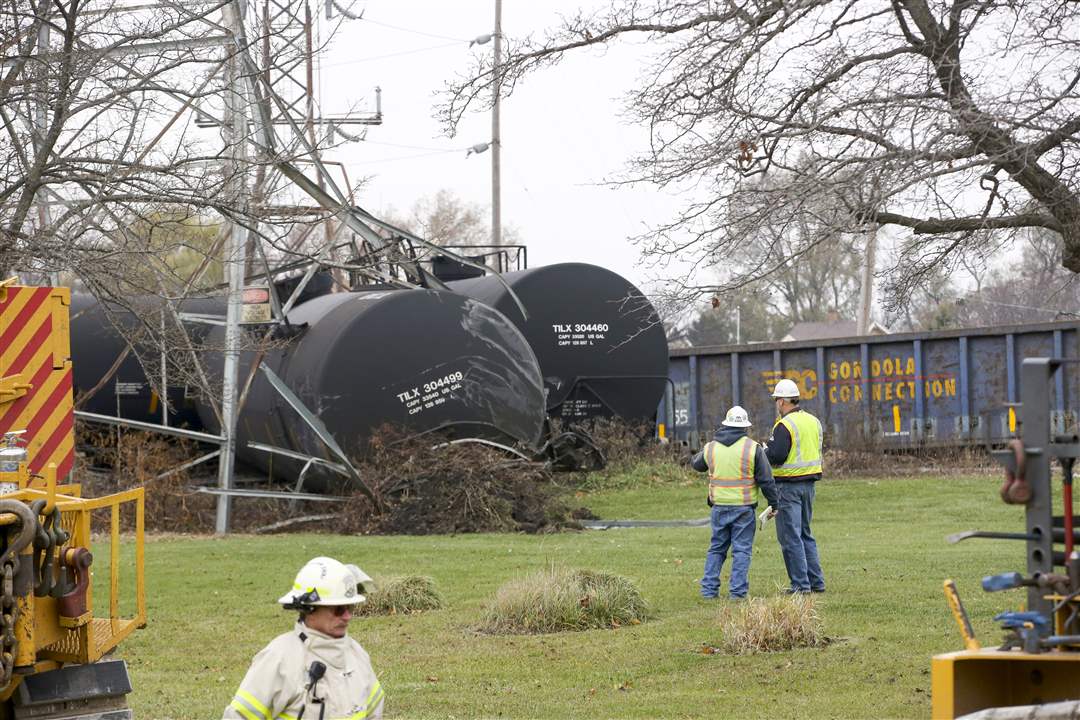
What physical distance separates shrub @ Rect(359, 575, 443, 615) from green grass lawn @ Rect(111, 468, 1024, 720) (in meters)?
0.21

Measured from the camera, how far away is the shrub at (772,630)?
10.5 meters

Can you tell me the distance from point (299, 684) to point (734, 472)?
8207 millimetres

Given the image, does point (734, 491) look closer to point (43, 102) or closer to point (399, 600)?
point (399, 600)

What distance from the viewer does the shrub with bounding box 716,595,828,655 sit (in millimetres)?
10484

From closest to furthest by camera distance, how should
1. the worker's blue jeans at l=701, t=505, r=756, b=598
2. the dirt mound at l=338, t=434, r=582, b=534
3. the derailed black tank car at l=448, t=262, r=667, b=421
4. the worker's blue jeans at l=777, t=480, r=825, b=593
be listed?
the worker's blue jeans at l=777, t=480, r=825, b=593
the worker's blue jeans at l=701, t=505, r=756, b=598
the dirt mound at l=338, t=434, r=582, b=534
the derailed black tank car at l=448, t=262, r=667, b=421

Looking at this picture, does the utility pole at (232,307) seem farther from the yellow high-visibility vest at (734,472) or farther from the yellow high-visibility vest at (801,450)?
the yellow high-visibility vest at (801,450)

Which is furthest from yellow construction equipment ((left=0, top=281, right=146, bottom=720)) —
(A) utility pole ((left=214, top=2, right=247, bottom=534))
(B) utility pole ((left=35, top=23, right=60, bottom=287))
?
(A) utility pole ((left=214, top=2, right=247, bottom=534))

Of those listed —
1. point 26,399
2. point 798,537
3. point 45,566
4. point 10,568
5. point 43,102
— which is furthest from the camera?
point 798,537

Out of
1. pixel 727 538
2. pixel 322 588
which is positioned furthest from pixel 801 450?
pixel 322 588

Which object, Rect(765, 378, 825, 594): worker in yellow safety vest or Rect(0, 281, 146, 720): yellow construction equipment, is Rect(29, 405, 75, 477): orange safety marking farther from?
Rect(765, 378, 825, 594): worker in yellow safety vest

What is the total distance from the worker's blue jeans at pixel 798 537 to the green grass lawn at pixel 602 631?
0.92ft

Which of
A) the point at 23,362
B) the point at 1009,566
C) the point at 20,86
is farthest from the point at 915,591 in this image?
the point at 20,86

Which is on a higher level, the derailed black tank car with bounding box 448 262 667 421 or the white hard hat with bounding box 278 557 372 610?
the derailed black tank car with bounding box 448 262 667 421

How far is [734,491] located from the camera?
13.0 metres
